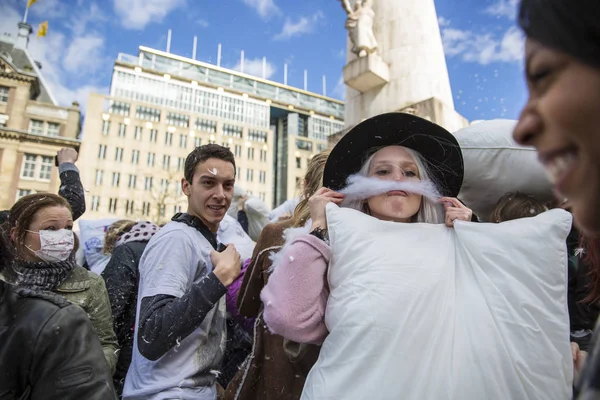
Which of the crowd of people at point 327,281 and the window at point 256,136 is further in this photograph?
the window at point 256,136

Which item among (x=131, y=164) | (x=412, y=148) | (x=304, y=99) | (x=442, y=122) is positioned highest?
(x=304, y=99)

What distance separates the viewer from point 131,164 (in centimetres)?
5412

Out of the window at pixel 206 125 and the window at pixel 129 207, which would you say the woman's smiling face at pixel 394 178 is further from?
the window at pixel 206 125

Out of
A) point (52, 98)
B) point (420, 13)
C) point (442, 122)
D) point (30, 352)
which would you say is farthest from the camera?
point (52, 98)

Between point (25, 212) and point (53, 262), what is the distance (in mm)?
392

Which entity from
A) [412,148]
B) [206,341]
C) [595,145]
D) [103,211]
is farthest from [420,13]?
[103,211]

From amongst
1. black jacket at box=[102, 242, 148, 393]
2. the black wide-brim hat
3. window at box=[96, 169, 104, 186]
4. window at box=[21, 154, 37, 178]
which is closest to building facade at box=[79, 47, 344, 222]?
window at box=[96, 169, 104, 186]

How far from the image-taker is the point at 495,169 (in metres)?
2.71

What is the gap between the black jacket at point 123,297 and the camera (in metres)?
2.64

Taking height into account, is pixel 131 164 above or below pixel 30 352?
above

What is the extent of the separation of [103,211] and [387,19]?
51855mm

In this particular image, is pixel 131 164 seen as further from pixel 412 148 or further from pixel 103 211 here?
pixel 412 148

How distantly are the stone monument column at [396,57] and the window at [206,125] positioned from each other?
186ft

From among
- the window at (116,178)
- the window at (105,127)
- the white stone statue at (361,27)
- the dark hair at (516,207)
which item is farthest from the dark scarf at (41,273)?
the window at (105,127)
